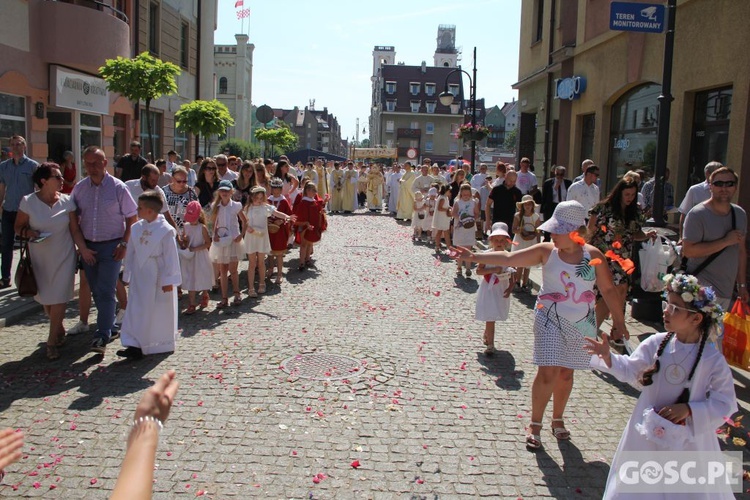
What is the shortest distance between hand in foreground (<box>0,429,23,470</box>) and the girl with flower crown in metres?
2.86

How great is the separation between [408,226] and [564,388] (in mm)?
17291

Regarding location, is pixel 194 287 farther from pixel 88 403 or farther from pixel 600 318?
pixel 600 318

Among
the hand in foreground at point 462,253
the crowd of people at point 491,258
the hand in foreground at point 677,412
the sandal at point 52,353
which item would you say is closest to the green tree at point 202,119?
the crowd of people at point 491,258

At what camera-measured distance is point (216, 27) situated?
32.2 m

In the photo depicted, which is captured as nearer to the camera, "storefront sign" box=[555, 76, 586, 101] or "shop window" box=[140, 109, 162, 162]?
"storefront sign" box=[555, 76, 586, 101]

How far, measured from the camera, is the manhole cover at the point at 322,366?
6559mm

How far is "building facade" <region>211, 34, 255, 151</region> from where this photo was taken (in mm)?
60375

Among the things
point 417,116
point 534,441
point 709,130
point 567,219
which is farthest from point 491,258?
point 417,116

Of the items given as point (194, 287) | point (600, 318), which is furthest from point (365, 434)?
point (194, 287)

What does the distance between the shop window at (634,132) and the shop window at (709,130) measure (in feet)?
5.59

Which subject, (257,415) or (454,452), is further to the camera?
(257,415)

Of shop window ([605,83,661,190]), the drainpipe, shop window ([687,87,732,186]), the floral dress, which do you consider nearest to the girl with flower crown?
the floral dress

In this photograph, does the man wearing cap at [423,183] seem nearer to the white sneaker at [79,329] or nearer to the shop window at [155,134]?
the shop window at [155,134]

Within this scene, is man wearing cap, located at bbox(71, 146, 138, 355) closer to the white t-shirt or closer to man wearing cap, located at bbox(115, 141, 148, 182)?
man wearing cap, located at bbox(115, 141, 148, 182)
